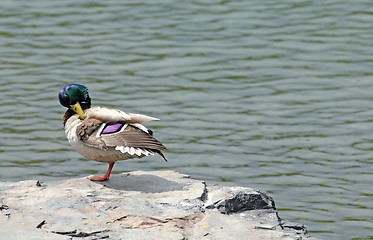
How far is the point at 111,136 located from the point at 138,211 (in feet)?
3.17

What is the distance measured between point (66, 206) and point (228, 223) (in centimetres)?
142

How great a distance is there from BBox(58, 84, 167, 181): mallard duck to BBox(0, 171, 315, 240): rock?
32 centimetres

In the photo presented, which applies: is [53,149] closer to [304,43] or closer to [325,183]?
[325,183]

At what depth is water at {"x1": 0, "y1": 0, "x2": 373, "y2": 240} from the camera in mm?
10195

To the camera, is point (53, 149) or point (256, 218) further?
point (53, 149)

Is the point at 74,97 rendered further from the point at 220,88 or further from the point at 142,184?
the point at 220,88

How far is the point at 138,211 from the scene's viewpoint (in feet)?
23.4

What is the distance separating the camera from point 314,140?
11.2 metres

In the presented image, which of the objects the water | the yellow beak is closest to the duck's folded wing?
the yellow beak

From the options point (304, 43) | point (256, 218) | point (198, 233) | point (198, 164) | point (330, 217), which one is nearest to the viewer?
point (198, 233)

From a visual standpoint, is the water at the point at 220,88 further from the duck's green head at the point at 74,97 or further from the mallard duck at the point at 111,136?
the mallard duck at the point at 111,136

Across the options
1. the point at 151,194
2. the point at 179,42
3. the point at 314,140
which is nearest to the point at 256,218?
the point at 151,194

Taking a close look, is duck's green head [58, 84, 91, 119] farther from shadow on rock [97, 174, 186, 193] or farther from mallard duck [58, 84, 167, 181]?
shadow on rock [97, 174, 186, 193]

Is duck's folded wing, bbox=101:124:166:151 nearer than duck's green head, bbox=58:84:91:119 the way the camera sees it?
Yes
